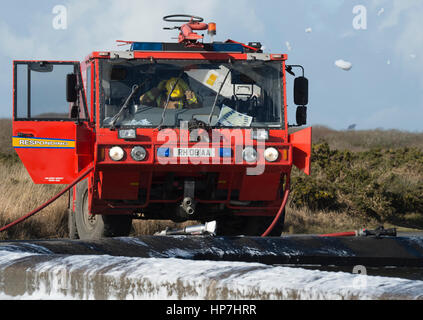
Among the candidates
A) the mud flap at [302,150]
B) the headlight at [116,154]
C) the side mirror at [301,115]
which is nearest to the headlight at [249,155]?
the mud flap at [302,150]

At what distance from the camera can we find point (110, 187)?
1049 centimetres

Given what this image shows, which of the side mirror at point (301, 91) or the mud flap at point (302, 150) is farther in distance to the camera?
the side mirror at point (301, 91)

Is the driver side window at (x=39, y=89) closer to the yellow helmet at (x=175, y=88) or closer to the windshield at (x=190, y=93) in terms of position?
the windshield at (x=190, y=93)

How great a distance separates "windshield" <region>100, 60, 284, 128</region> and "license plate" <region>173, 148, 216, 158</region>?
1.29ft

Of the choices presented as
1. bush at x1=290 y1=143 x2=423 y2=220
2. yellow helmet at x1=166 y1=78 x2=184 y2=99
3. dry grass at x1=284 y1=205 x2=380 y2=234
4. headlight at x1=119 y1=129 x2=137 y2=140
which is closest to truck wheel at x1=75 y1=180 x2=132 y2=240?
headlight at x1=119 y1=129 x2=137 y2=140

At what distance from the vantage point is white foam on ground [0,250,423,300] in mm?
2883

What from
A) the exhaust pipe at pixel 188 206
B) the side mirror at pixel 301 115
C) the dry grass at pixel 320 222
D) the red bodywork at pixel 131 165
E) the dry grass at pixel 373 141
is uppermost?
the dry grass at pixel 373 141

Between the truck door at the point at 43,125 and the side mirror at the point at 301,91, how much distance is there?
2.72m

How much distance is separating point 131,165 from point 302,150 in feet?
6.90

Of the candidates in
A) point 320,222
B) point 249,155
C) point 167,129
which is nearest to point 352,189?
point 320,222

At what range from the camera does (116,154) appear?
393 inches

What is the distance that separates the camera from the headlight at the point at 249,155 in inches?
404

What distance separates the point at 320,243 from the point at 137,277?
2981mm

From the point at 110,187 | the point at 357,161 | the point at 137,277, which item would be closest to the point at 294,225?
the point at 110,187
